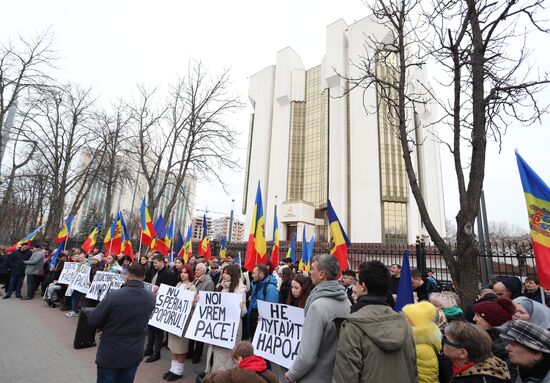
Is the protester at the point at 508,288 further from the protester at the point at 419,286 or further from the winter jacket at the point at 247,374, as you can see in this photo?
the winter jacket at the point at 247,374

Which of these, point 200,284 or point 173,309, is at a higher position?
point 200,284

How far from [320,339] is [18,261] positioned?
1319 cm

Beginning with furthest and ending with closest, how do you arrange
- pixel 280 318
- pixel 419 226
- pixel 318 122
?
pixel 318 122 < pixel 419 226 < pixel 280 318

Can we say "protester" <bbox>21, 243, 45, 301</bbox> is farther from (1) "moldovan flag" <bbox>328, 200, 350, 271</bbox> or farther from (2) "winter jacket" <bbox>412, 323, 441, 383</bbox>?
(2) "winter jacket" <bbox>412, 323, 441, 383</bbox>

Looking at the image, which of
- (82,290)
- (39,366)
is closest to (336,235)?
(39,366)

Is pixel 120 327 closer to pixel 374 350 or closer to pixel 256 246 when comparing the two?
pixel 374 350

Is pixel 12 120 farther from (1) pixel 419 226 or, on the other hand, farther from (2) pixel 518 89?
(1) pixel 419 226

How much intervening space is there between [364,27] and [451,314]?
43221 millimetres

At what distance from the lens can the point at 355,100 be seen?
37.5 meters

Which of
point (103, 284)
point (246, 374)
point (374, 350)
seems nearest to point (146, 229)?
point (103, 284)

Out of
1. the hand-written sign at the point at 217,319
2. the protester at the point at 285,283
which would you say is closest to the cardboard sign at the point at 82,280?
the hand-written sign at the point at 217,319

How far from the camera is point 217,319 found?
16.0 ft

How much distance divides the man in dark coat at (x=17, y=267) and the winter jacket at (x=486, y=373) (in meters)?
14.0

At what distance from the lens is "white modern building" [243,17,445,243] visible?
34.8 metres
